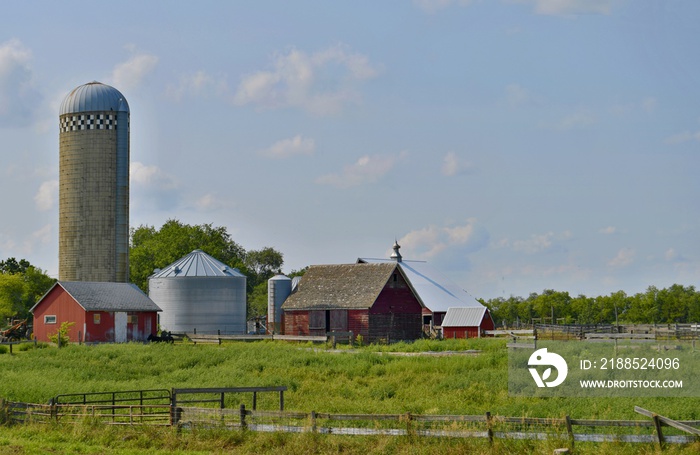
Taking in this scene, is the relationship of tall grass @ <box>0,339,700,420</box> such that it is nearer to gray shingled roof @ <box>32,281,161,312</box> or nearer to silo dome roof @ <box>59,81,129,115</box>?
gray shingled roof @ <box>32,281,161,312</box>

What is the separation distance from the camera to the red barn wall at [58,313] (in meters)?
60.7

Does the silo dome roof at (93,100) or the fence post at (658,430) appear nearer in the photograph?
the fence post at (658,430)

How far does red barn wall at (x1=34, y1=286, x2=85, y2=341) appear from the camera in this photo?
199ft

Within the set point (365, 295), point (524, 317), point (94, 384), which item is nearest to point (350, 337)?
point (365, 295)

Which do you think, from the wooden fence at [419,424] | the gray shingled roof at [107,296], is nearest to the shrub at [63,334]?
the gray shingled roof at [107,296]

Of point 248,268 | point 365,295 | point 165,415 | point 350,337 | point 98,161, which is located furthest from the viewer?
point 248,268

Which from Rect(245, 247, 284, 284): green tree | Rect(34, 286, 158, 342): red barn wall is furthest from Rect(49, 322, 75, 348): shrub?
Rect(245, 247, 284, 284): green tree

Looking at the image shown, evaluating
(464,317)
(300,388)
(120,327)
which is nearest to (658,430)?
(300,388)

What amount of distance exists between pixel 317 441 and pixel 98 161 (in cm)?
5570

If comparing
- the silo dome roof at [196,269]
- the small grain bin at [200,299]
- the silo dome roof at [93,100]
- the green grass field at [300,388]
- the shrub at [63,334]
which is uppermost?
the silo dome roof at [93,100]

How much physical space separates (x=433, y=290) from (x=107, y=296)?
82.1 feet

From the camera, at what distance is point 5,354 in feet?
170

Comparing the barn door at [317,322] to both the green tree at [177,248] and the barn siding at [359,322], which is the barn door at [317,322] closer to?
the barn siding at [359,322]

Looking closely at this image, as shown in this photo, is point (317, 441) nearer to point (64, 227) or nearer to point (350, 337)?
point (350, 337)
